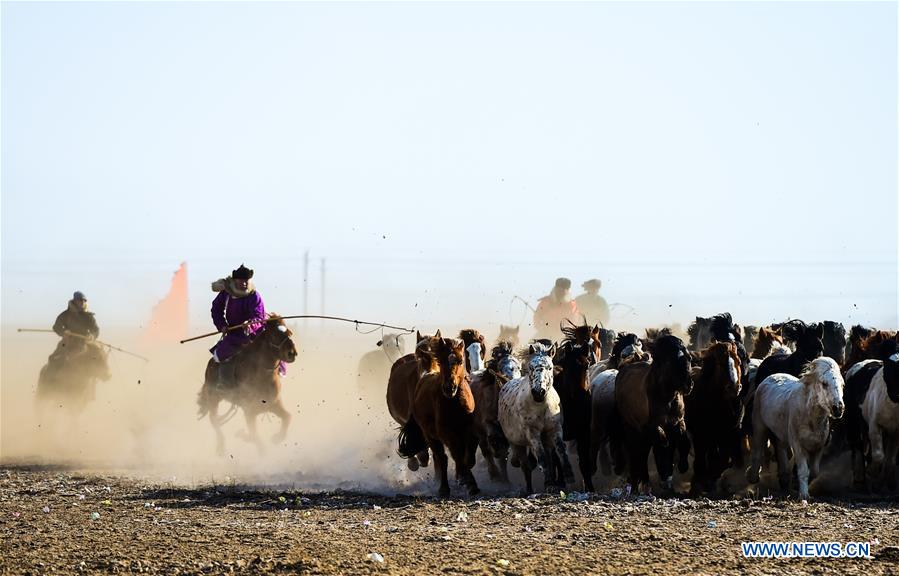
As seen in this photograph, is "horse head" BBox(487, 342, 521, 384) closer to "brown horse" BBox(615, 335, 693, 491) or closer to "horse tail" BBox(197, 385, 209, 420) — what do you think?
"brown horse" BBox(615, 335, 693, 491)

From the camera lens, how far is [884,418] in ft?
55.4

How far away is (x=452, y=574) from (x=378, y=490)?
7.61 m

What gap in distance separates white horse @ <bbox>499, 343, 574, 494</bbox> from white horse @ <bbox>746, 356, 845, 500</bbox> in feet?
7.66

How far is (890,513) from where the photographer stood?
14.6m

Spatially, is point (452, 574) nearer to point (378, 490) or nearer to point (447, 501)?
point (447, 501)

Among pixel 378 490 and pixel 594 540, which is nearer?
pixel 594 540

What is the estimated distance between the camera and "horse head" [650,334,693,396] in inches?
640

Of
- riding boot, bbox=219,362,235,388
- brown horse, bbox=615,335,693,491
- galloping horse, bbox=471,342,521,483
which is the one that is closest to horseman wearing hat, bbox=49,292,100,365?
riding boot, bbox=219,362,235,388

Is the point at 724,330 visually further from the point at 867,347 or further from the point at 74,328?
the point at 74,328

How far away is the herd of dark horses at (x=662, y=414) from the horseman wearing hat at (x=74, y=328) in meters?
12.8

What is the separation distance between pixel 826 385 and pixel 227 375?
11.8 meters

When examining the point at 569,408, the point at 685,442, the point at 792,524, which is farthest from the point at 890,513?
the point at 569,408

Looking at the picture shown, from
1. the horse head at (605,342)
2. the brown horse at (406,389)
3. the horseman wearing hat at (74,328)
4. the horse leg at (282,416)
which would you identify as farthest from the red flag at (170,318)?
the brown horse at (406,389)

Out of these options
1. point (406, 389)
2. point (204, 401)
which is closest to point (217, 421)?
point (204, 401)
